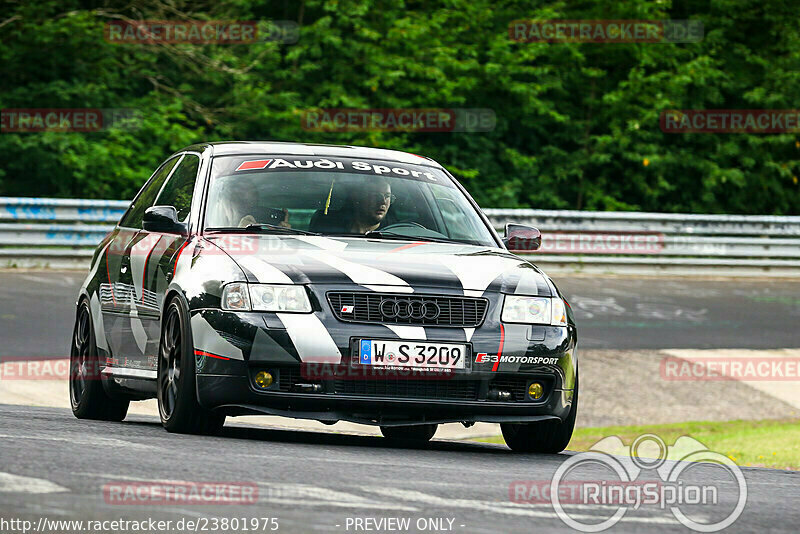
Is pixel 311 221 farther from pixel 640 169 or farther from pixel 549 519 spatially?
pixel 640 169

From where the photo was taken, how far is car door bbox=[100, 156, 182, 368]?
28.0 ft

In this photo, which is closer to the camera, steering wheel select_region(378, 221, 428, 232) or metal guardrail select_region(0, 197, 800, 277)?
steering wheel select_region(378, 221, 428, 232)

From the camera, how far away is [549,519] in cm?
515

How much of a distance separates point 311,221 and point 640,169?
21330mm

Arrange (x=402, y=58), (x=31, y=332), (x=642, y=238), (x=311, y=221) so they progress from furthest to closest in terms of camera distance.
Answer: (x=402, y=58) → (x=642, y=238) → (x=31, y=332) → (x=311, y=221)

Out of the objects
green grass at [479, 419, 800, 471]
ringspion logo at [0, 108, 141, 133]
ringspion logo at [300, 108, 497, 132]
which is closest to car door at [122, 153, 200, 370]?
green grass at [479, 419, 800, 471]

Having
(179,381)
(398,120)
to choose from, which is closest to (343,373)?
(179,381)

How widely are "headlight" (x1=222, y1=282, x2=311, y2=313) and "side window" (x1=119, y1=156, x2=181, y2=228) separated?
204cm

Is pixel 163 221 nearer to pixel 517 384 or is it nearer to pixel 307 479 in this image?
pixel 517 384

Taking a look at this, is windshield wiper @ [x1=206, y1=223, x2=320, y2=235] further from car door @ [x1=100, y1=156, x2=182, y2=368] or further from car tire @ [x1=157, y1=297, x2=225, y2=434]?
car door @ [x1=100, y1=156, x2=182, y2=368]

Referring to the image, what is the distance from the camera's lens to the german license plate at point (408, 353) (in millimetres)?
7105

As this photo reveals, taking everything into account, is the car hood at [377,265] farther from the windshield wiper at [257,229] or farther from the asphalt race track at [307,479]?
the asphalt race track at [307,479]

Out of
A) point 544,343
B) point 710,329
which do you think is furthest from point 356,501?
point 710,329

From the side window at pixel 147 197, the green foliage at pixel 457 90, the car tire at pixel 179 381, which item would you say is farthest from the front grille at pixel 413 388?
the green foliage at pixel 457 90
